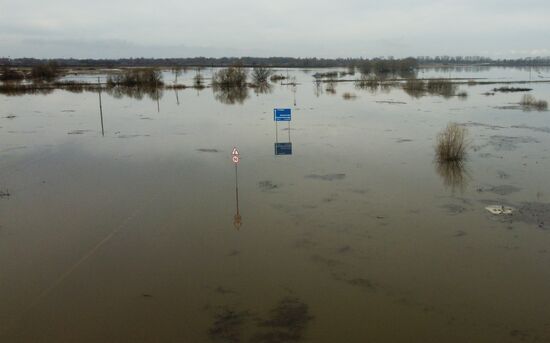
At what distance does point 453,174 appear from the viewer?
15117 mm

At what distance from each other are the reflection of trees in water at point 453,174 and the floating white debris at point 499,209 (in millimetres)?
1663

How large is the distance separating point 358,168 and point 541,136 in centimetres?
1095

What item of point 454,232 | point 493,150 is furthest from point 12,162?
point 493,150

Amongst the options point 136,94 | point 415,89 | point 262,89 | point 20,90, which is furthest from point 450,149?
point 20,90

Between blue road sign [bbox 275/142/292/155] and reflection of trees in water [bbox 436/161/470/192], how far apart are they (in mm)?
5786

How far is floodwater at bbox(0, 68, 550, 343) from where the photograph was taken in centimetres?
708

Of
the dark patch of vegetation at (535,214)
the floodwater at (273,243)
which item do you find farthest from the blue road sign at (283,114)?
the dark patch of vegetation at (535,214)

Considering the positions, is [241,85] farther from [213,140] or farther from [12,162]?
[12,162]

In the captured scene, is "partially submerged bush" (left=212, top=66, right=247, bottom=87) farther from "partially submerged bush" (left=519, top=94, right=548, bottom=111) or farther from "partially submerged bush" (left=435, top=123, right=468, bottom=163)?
"partially submerged bush" (left=435, top=123, right=468, bottom=163)

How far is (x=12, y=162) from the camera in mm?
17547

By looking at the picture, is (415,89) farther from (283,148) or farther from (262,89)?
(283,148)

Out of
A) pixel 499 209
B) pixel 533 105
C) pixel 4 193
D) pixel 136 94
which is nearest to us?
pixel 499 209

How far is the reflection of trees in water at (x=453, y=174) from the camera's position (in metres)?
13.9

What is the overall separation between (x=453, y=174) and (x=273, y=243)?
7864mm
